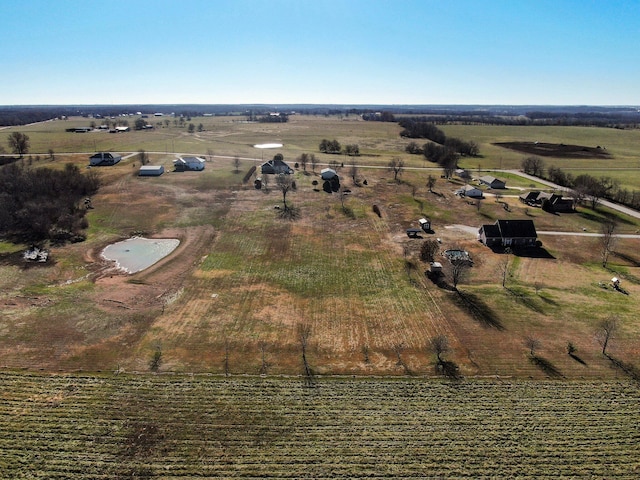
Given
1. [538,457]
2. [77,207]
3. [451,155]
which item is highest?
[451,155]

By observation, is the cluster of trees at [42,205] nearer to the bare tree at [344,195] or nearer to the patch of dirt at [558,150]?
the bare tree at [344,195]

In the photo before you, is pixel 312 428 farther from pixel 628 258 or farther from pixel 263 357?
pixel 628 258

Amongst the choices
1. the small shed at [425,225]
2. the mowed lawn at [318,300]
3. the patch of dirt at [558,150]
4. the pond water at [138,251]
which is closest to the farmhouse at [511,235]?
the mowed lawn at [318,300]

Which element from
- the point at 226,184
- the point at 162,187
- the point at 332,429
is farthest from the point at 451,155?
the point at 332,429

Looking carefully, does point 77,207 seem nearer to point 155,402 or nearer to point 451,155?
point 155,402

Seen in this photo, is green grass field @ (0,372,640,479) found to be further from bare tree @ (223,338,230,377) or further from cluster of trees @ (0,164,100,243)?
cluster of trees @ (0,164,100,243)

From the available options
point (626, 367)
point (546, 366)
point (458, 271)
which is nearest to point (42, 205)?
point (458, 271)
